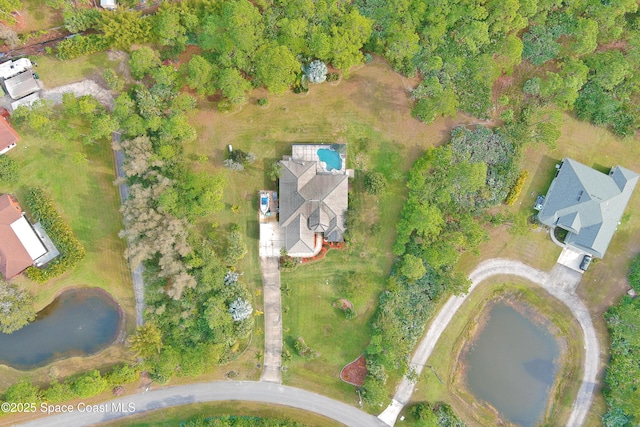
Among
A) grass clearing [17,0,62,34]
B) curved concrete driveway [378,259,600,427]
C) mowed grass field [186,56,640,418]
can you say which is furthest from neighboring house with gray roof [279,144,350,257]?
grass clearing [17,0,62,34]

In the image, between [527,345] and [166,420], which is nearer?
[166,420]

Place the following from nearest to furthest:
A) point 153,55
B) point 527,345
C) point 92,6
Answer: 1. point 153,55
2. point 92,6
3. point 527,345

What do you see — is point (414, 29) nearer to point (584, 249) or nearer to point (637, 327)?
point (584, 249)

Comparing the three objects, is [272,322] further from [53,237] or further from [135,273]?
[53,237]

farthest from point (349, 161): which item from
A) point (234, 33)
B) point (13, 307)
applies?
point (13, 307)

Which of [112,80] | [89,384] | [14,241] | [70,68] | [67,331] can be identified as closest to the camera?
[112,80]

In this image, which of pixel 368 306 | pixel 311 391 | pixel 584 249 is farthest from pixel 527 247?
pixel 311 391

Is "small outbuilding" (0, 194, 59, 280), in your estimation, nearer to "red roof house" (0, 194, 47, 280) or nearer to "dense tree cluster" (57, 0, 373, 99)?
"red roof house" (0, 194, 47, 280)
